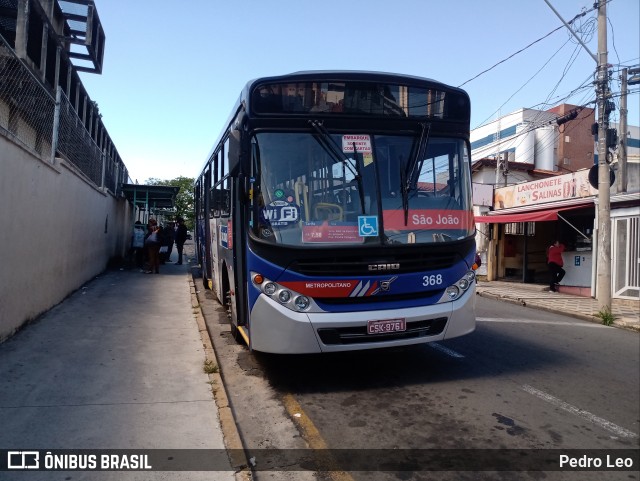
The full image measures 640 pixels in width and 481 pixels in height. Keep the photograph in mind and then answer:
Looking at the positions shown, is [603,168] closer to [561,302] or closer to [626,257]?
[626,257]

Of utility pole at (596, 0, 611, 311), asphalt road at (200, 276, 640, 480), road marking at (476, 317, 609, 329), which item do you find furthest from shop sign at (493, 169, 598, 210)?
asphalt road at (200, 276, 640, 480)

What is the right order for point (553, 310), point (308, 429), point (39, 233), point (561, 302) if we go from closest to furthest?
point (308, 429)
point (39, 233)
point (553, 310)
point (561, 302)

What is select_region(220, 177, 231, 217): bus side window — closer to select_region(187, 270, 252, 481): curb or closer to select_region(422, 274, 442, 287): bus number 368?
select_region(187, 270, 252, 481): curb

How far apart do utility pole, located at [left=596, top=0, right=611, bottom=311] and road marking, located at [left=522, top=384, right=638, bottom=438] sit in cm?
745

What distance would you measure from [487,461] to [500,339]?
4.57 m

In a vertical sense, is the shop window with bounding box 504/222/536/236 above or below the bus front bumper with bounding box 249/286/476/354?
above

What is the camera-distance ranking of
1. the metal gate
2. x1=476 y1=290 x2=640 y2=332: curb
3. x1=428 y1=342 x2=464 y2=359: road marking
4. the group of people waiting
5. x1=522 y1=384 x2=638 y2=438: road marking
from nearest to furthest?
x1=522 y1=384 x2=638 y2=438: road marking → x1=428 y1=342 x2=464 y2=359: road marking → x1=476 y1=290 x2=640 y2=332: curb → the metal gate → the group of people waiting

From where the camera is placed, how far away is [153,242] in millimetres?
15445

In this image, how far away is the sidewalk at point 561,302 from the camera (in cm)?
1127

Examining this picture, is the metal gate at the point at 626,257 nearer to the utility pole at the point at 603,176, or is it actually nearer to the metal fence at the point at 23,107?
the utility pole at the point at 603,176

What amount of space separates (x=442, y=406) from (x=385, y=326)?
0.95 meters

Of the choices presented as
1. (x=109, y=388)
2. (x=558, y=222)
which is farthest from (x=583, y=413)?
(x=558, y=222)

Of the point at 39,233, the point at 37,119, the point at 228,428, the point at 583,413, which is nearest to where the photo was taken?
the point at 228,428

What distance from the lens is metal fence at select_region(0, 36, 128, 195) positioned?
20.7 ft
